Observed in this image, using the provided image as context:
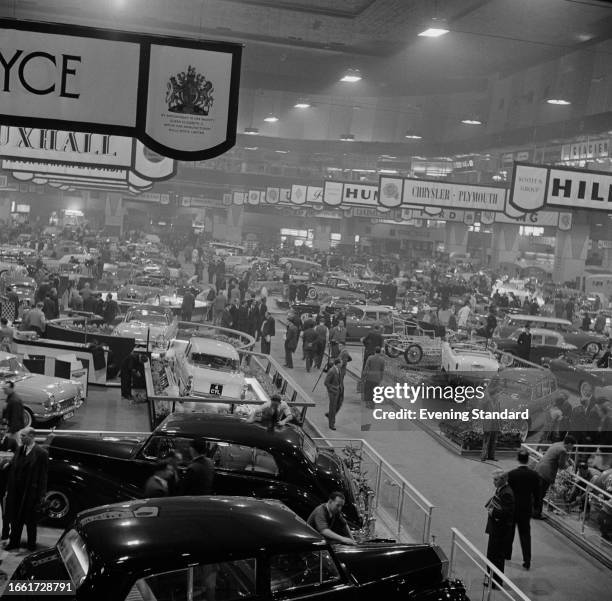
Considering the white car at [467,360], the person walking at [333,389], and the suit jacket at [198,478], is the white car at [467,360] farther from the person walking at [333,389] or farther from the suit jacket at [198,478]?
the suit jacket at [198,478]

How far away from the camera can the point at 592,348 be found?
25859 millimetres

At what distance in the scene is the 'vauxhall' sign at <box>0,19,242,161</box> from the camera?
6.62 m

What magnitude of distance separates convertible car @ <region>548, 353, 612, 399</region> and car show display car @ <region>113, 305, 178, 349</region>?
10.2 meters

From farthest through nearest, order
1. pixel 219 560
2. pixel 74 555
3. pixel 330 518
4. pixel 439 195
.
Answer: pixel 439 195
pixel 330 518
pixel 74 555
pixel 219 560

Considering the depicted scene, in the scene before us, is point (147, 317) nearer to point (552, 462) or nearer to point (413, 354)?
point (413, 354)

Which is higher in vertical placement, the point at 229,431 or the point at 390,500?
the point at 229,431

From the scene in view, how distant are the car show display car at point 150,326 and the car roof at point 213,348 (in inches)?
120

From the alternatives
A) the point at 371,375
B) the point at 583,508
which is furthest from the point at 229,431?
the point at 371,375

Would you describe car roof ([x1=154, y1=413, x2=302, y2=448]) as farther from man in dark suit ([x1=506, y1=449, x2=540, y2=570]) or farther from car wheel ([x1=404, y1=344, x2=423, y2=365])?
car wheel ([x1=404, y1=344, x2=423, y2=365])

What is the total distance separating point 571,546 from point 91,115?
8478mm

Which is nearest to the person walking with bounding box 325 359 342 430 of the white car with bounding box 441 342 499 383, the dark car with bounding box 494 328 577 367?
the white car with bounding box 441 342 499 383

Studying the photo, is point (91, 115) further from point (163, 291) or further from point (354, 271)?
point (354, 271)

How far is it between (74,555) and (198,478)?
8.87ft

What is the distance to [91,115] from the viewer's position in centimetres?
677
